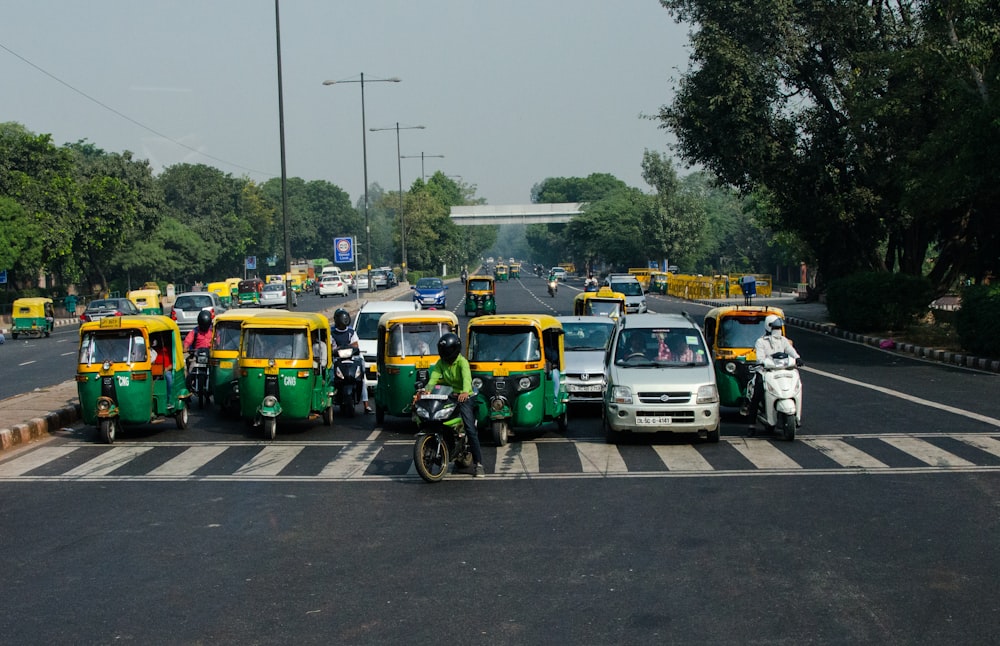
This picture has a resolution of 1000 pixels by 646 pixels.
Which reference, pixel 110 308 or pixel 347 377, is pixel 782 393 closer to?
pixel 347 377

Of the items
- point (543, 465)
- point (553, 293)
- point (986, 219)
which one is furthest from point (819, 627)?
point (553, 293)

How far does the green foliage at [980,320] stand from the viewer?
25.6m

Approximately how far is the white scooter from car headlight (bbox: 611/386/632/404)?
7.25 feet

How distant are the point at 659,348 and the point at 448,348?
4.75 m

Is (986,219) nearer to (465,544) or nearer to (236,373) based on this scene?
(236,373)

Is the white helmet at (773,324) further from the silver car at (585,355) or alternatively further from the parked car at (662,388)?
the silver car at (585,355)

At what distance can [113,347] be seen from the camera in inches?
655

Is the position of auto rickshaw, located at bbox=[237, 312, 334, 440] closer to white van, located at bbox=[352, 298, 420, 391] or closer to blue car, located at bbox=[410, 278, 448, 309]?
white van, located at bbox=[352, 298, 420, 391]

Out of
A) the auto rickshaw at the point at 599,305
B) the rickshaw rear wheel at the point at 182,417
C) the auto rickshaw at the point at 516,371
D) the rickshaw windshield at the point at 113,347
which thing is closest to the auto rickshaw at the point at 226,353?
the rickshaw rear wheel at the point at 182,417

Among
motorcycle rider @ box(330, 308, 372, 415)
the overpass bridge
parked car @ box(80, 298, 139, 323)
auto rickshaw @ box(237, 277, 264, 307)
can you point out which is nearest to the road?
motorcycle rider @ box(330, 308, 372, 415)

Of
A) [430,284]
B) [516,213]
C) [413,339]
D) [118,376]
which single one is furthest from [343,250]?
[516,213]

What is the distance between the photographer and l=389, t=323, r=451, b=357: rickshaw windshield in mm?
17375

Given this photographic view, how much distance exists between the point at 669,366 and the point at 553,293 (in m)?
51.6

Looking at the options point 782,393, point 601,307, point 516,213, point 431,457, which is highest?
point 516,213
